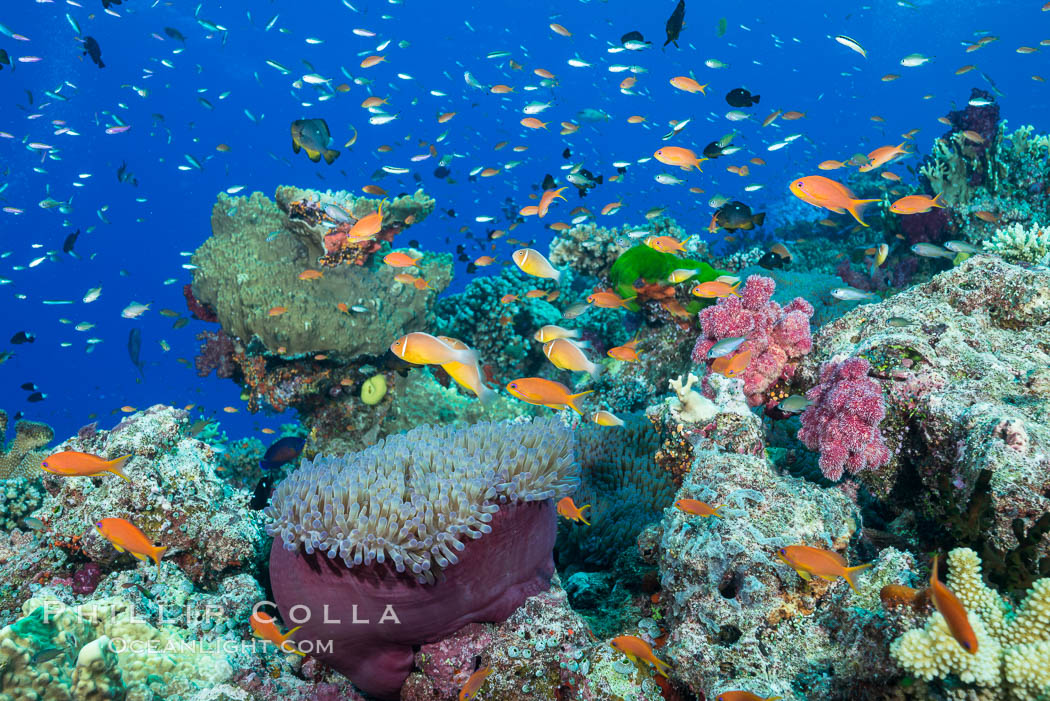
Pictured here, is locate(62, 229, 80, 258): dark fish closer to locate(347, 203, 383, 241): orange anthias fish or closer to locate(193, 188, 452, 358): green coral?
locate(193, 188, 452, 358): green coral

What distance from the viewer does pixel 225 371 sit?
8164mm

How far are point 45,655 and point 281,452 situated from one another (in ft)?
13.3

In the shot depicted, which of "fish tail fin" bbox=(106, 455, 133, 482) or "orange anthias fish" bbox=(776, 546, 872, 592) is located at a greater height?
"orange anthias fish" bbox=(776, 546, 872, 592)

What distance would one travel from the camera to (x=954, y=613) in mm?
1504

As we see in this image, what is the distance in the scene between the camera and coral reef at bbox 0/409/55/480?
6312 millimetres

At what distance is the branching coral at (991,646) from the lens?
162 centimetres

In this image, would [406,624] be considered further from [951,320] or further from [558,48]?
[558,48]

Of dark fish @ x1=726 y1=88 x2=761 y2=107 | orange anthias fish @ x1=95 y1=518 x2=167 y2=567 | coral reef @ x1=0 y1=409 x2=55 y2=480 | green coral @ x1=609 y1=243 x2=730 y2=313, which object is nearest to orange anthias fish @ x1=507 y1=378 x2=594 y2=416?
orange anthias fish @ x1=95 y1=518 x2=167 y2=567

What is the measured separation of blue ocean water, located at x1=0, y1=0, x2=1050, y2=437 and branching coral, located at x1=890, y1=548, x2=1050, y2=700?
3810cm

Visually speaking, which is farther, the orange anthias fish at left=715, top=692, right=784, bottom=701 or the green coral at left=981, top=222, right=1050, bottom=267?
the green coral at left=981, top=222, right=1050, bottom=267

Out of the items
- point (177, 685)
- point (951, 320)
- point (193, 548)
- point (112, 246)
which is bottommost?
point (112, 246)

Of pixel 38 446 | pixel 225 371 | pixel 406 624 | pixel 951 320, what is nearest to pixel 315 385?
pixel 225 371

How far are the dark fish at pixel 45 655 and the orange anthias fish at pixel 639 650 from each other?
2733 mm

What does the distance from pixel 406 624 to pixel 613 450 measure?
2575 mm
